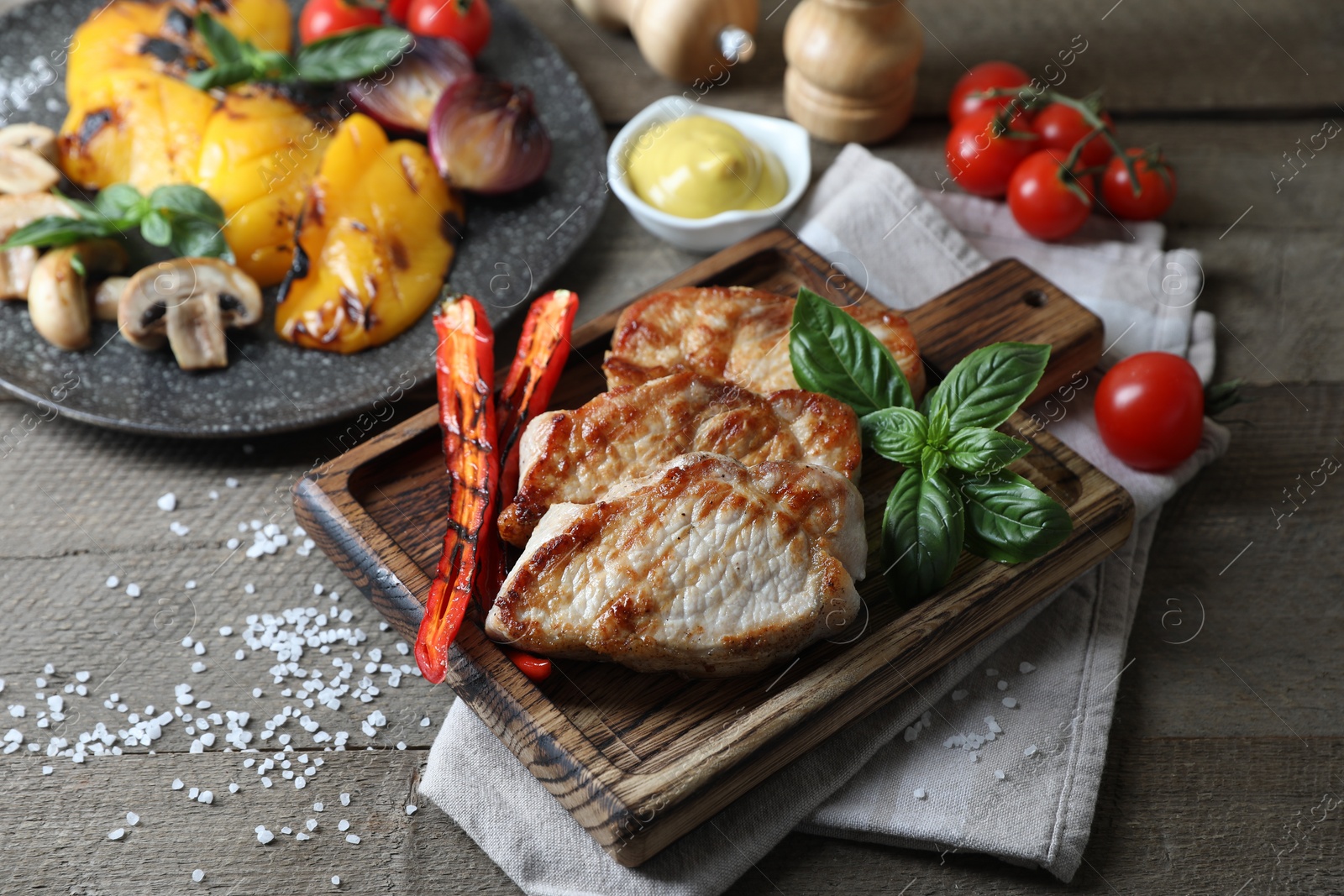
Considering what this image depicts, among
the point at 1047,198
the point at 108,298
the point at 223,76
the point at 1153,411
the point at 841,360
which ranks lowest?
the point at 1153,411

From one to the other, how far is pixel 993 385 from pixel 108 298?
267cm

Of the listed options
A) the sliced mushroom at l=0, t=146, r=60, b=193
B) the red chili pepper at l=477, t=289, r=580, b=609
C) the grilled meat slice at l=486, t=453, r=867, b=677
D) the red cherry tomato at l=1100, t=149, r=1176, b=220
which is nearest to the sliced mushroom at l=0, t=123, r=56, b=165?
the sliced mushroom at l=0, t=146, r=60, b=193

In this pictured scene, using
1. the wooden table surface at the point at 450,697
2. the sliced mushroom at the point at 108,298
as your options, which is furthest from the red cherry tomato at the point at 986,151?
the sliced mushroom at the point at 108,298

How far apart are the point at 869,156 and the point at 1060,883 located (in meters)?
2.49

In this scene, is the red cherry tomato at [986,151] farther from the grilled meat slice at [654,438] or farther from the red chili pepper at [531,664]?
the red chili pepper at [531,664]

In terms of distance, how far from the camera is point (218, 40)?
A: 152 inches

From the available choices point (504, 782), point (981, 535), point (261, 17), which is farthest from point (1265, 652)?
point (261, 17)

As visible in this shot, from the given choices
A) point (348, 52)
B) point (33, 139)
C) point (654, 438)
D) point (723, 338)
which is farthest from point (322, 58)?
point (654, 438)

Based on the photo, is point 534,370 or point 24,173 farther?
point 24,173

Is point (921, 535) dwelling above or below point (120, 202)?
below

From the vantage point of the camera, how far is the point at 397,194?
3676 millimetres

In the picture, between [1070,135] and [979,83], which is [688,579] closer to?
[1070,135]

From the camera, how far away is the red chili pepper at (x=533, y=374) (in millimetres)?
2889

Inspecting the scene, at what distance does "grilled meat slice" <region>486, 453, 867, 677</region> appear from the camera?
95.0 inches
